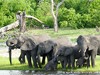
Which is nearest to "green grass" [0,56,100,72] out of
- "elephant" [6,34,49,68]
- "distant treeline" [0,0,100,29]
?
"elephant" [6,34,49,68]

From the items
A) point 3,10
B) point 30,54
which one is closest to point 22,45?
point 30,54

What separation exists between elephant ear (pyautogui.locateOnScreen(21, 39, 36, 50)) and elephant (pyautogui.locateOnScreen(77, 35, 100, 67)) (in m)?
2.37

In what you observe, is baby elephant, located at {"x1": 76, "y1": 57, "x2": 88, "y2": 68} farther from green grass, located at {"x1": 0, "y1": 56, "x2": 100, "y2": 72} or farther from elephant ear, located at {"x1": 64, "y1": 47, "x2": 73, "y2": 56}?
elephant ear, located at {"x1": 64, "y1": 47, "x2": 73, "y2": 56}

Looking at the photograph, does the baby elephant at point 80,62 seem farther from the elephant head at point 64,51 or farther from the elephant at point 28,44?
the elephant at point 28,44

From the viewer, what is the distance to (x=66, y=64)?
1891 centimetres

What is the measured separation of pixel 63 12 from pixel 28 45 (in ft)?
117

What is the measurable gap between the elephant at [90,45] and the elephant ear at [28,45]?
2368 millimetres

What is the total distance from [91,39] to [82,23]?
33640 millimetres

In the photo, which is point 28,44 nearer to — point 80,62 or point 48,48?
point 48,48

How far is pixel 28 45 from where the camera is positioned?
19844 millimetres

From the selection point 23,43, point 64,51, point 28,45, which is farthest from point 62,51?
point 23,43

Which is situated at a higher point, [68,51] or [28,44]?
[28,44]

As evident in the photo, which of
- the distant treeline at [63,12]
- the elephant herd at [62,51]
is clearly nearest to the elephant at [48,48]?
the elephant herd at [62,51]

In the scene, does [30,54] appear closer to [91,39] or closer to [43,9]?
[91,39]
